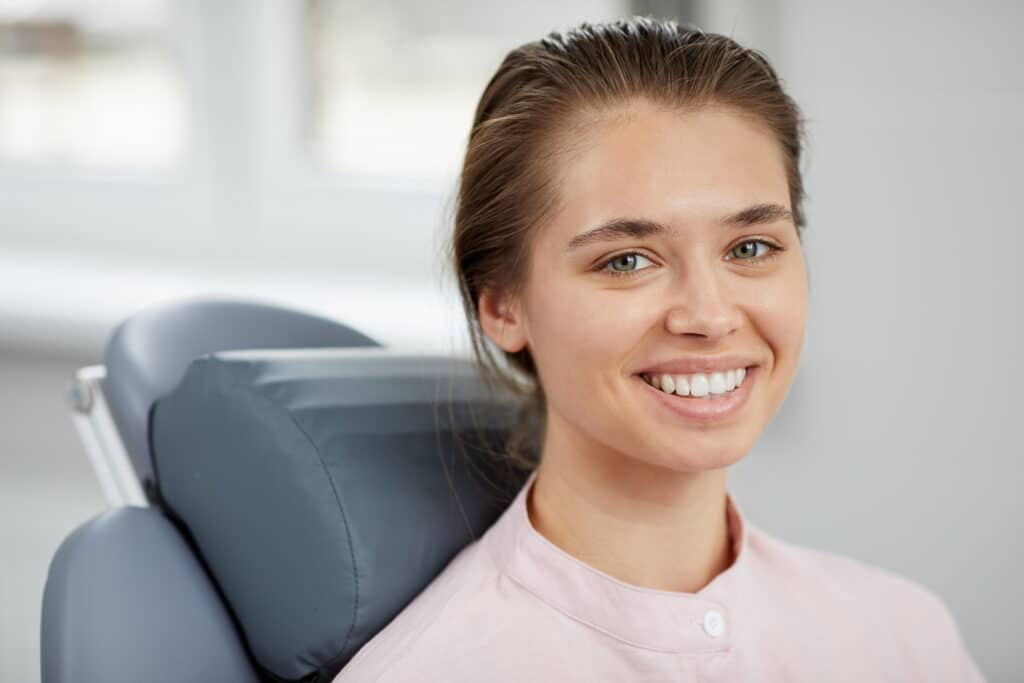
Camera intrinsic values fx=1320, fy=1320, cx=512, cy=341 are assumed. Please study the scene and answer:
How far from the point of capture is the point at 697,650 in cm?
114

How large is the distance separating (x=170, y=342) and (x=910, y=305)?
3.39 feet

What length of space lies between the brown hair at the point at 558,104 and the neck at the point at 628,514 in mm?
174

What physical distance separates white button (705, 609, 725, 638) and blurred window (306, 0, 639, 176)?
1589 mm

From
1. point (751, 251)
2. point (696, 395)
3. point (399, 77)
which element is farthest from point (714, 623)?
point (399, 77)

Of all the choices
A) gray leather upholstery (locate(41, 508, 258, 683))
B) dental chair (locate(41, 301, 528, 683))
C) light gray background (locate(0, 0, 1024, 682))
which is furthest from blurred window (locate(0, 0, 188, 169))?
gray leather upholstery (locate(41, 508, 258, 683))

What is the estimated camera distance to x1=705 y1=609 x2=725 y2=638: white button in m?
1.16

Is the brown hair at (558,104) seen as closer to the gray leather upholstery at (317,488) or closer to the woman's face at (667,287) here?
the woman's face at (667,287)

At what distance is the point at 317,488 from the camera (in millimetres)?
1184

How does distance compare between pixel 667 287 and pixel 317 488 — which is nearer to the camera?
pixel 667 287

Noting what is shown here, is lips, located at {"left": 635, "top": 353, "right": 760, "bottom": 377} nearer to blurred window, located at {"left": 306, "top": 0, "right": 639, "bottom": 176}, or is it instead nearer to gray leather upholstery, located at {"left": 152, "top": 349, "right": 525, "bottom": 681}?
gray leather upholstery, located at {"left": 152, "top": 349, "right": 525, "bottom": 681}

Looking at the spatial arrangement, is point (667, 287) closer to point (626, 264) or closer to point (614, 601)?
point (626, 264)

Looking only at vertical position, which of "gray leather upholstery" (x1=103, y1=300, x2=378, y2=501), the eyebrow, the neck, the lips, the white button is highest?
the eyebrow

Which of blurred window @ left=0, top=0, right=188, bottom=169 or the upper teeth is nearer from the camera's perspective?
the upper teeth

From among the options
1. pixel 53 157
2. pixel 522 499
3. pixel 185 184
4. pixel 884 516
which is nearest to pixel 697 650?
pixel 522 499
